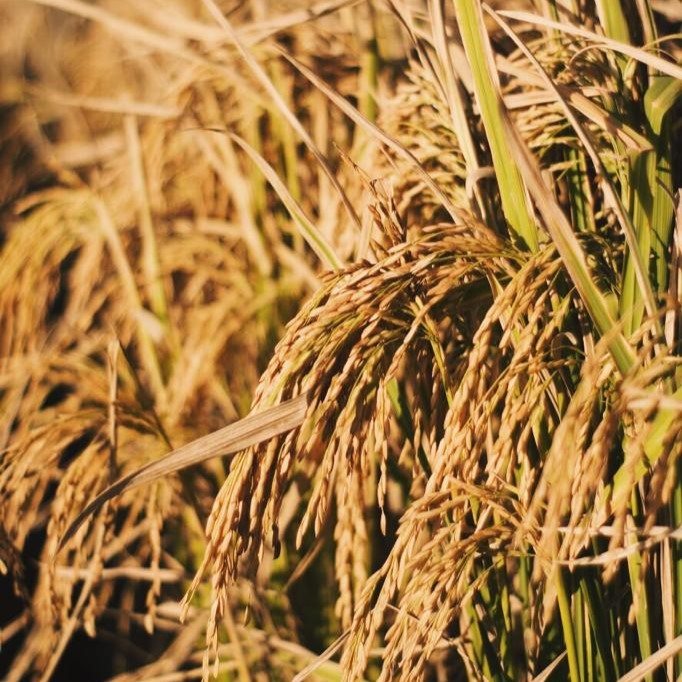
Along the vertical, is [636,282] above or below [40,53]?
below

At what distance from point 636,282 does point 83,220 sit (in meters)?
1.28

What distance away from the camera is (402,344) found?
2.47ft

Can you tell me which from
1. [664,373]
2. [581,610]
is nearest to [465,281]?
[664,373]

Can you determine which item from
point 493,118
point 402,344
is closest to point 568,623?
point 402,344

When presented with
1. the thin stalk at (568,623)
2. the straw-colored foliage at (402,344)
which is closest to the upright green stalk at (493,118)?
the straw-colored foliage at (402,344)

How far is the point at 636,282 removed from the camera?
793 mm

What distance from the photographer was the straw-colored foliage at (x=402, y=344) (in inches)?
29.4

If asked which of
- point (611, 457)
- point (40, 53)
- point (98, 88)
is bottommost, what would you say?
point (611, 457)

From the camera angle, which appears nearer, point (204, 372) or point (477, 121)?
point (477, 121)

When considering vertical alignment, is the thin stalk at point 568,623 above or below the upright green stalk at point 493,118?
below

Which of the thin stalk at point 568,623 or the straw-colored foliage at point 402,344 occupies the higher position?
the straw-colored foliage at point 402,344

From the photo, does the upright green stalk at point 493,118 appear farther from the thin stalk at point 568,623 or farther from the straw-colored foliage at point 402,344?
the thin stalk at point 568,623

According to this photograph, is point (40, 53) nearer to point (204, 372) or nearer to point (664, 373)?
point (204, 372)

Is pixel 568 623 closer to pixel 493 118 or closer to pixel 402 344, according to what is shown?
pixel 402 344
